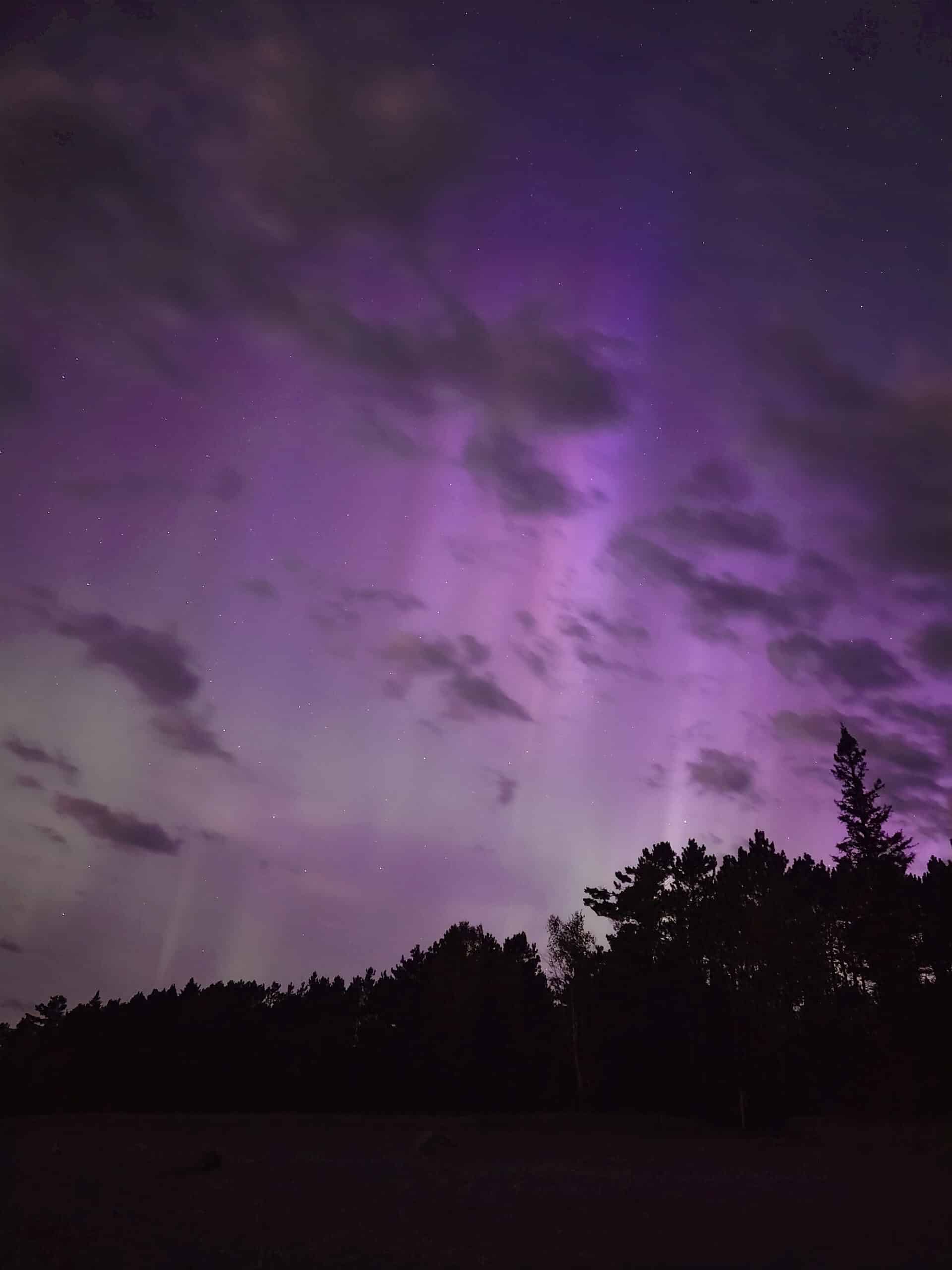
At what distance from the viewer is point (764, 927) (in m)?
57.3

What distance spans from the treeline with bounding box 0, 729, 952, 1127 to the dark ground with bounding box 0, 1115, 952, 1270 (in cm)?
1488

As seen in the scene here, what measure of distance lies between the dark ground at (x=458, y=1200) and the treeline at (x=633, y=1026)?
14.9 m

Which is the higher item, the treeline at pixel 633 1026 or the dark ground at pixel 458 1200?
the treeline at pixel 633 1026

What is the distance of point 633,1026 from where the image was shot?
208 feet

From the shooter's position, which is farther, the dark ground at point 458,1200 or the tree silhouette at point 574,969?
the tree silhouette at point 574,969

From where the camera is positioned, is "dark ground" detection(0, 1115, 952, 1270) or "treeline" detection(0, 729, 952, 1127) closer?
"dark ground" detection(0, 1115, 952, 1270)

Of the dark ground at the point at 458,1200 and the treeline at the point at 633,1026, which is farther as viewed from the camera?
the treeline at the point at 633,1026

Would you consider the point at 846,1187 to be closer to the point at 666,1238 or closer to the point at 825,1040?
the point at 666,1238

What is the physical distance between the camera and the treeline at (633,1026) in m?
58.0

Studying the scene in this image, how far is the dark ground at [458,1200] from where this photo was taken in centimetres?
1805

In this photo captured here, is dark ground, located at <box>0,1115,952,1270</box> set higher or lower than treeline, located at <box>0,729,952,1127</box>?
lower

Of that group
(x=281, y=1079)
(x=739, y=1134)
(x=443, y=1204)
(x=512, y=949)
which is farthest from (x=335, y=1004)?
(x=443, y=1204)

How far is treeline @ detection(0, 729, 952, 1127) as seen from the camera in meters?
58.0

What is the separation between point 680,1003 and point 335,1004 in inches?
1260
